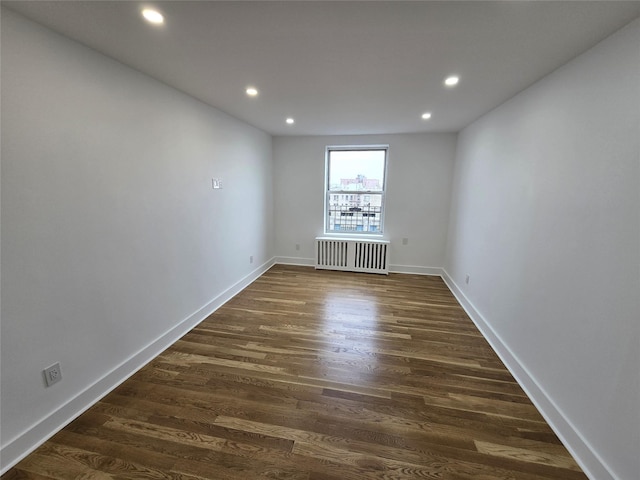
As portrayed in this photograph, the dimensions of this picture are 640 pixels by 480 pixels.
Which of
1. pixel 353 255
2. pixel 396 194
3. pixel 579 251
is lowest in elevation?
pixel 353 255

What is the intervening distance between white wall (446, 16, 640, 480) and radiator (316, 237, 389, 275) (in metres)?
2.11

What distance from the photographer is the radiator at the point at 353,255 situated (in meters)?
4.54

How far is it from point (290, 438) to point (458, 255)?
320cm

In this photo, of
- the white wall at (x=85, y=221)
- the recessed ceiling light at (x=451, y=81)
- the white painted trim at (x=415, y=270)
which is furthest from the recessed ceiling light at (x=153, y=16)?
the white painted trim at (x=415, y=270)

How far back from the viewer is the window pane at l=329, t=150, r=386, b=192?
15.2ft

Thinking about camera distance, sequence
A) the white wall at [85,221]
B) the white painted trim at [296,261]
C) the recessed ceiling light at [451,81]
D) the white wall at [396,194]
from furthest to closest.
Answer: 1. the white painted trim at [296,261]
2. the white wall at [396,194]
3. the recessed ceiling light at [451,81]
4. the white wall at [85,221]

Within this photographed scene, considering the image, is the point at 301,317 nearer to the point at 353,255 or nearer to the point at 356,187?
the point at 353,255

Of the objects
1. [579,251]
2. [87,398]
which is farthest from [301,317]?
[579,251]

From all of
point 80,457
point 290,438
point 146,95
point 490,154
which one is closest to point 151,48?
point 146,95

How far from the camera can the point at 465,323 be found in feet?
9.66

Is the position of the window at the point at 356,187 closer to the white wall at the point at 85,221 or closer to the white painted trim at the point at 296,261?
the white painted trim at the point at 296,261

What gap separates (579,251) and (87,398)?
3241 millimetres

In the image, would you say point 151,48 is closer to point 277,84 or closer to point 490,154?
point 277,84

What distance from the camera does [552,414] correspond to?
167 cm
